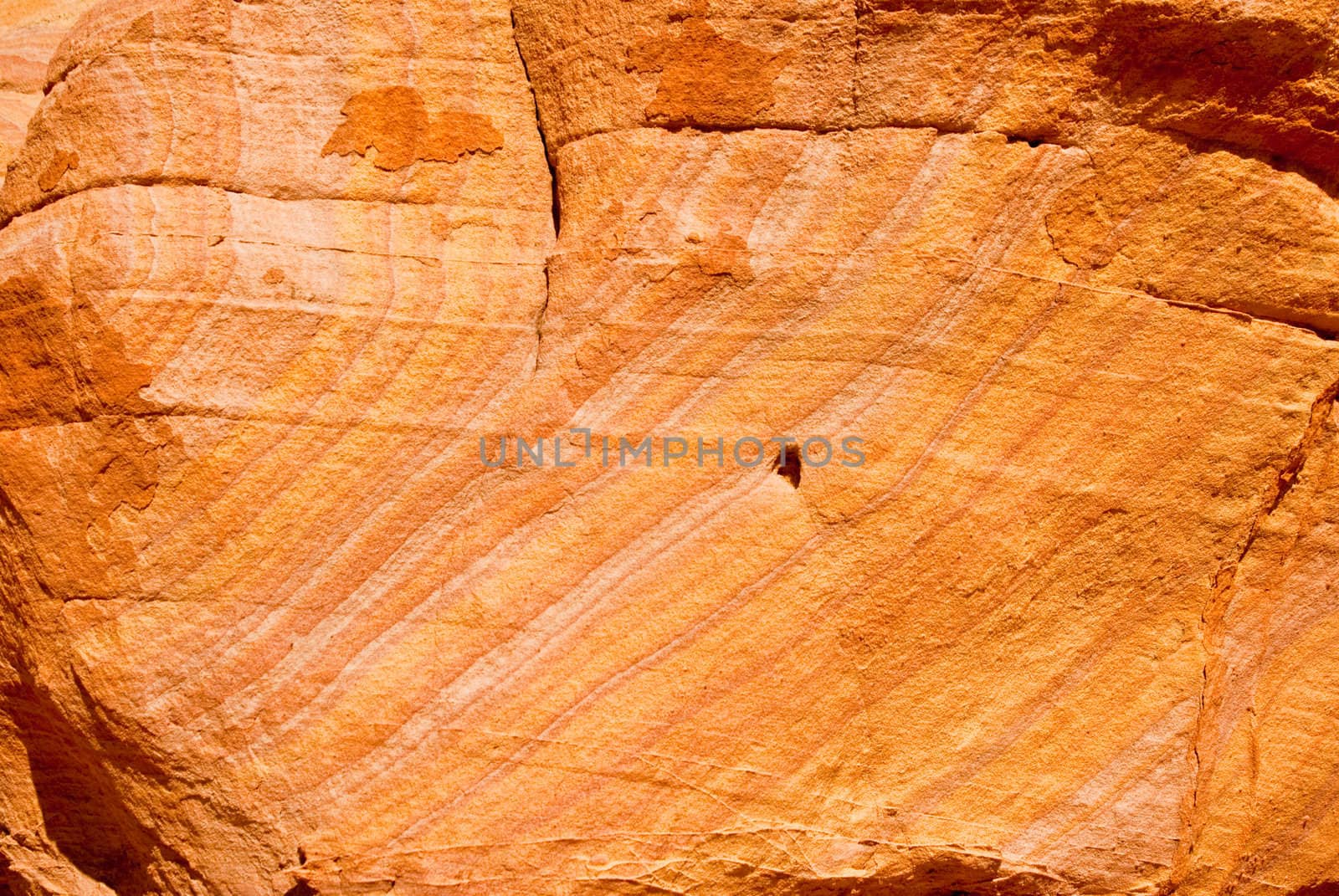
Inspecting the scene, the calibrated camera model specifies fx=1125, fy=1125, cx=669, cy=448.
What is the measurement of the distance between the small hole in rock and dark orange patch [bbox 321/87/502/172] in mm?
699

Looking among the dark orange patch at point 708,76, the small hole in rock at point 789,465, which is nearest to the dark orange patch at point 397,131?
the dark orange patch at point 708,76

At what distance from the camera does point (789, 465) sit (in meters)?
1.74

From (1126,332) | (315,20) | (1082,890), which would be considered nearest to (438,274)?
(315,20)

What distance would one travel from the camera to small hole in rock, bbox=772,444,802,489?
5.66ft

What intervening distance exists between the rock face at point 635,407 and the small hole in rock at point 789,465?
0.08ft

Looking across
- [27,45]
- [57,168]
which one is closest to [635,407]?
[57,168]

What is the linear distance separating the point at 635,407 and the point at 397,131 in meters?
0.58

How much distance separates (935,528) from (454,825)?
0.86 meters

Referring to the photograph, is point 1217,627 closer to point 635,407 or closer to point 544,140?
point 635,407

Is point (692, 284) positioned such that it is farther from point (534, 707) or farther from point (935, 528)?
point (534, 707)

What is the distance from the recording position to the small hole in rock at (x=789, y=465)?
68.0 inches

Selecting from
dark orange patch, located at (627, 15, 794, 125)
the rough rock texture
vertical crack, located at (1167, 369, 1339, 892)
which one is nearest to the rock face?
dark orange patch, located at (627, 15, 794, 125)

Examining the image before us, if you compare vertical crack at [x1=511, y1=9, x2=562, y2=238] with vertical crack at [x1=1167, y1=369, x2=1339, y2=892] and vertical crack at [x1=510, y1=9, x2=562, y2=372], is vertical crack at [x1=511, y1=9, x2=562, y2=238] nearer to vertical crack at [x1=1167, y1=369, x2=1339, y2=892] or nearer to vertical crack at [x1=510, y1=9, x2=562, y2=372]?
vertical crack at [x1=510, y1=9, x2=562, y2=372]

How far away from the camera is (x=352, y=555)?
1720 mm
